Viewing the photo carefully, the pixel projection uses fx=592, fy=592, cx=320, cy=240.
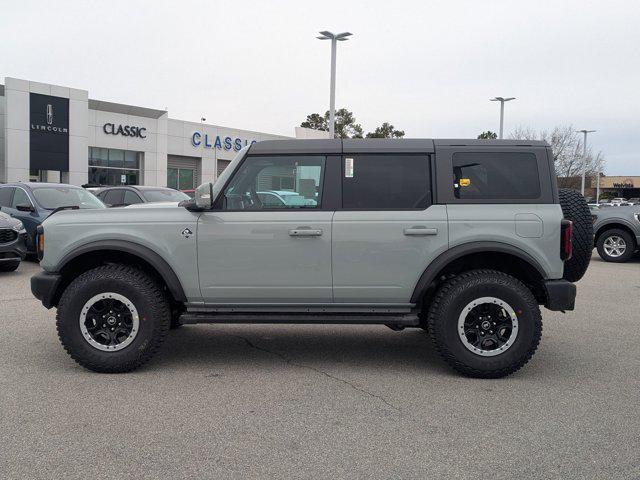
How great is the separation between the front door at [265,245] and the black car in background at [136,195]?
29.5 feet

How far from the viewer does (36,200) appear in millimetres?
12094

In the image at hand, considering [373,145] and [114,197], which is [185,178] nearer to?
[114,197]

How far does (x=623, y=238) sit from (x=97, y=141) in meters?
27.9

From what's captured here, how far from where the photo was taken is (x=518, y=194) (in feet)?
15.9

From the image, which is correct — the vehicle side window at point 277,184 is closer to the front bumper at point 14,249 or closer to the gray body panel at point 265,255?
the gray body panel at point 265,255

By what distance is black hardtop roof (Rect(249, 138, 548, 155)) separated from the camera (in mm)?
4953

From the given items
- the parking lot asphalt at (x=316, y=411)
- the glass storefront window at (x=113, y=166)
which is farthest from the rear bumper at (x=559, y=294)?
the glass storefront window at (x=113, y=166)

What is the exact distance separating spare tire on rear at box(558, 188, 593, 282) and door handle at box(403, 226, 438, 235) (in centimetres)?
124

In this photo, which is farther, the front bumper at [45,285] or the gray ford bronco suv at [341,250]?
the front bumper at [45,285]

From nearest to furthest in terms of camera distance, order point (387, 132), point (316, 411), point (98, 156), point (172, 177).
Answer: point (316, 411)
point (98, 156)
point (172, 177)
point (387, 132)

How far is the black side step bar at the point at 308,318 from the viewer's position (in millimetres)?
4832

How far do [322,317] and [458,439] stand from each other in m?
1.62

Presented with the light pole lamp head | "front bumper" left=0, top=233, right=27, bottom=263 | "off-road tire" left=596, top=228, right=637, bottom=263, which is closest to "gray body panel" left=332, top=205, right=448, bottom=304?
"front bumper" left=0, top=233, right=27, bottom=263

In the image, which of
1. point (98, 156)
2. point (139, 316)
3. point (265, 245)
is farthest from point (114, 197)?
point (98, 156)
